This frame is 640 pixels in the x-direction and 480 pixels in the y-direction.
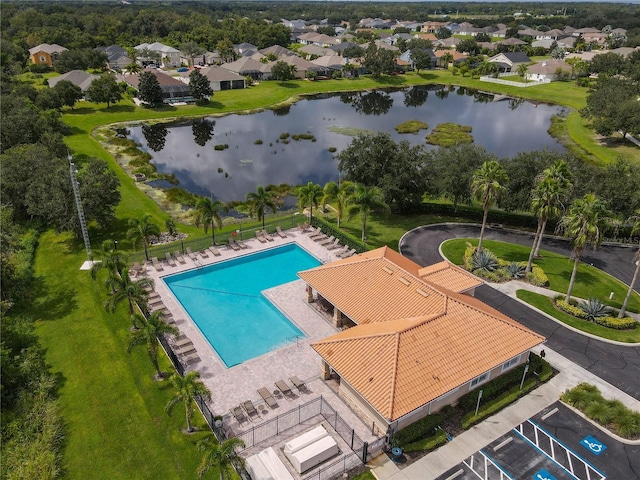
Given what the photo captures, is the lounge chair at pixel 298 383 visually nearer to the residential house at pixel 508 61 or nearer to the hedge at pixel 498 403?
the hedge at pixel 498 403

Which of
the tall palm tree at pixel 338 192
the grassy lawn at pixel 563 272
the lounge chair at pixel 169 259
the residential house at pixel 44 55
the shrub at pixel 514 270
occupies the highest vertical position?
the residential house at pixel 44 55

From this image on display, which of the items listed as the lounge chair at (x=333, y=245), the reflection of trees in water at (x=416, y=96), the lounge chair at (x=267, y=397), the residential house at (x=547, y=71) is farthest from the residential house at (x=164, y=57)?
the lounge chair at (x=267, y=397)

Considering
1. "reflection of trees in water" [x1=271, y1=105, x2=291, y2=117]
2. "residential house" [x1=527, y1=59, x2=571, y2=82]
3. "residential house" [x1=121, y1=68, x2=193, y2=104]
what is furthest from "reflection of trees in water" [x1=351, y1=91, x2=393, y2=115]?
"residential house" [x1=527, y1=59, x2=571, y2=82]

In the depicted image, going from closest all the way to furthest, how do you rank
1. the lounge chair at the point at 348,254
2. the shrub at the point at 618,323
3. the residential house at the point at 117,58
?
the shrub at the point at 618,323, the lounge chair at the point at 348,254, the residential house at the point at 117,58

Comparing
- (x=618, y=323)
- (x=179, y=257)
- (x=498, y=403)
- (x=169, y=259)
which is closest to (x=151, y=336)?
(x=169, y=259)

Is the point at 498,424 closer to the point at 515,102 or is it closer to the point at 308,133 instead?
the point at 308,133

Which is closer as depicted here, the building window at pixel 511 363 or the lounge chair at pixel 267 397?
the lounge chair at pixel 267 397
